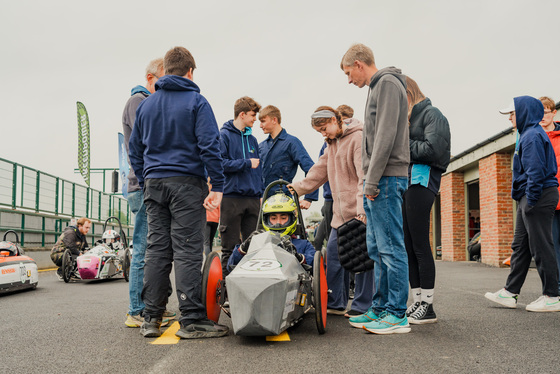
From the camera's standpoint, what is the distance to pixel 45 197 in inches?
669

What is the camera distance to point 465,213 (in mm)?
18734

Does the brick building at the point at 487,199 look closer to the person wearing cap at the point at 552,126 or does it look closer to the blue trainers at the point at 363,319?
the person wearing cap at the point at 552,126

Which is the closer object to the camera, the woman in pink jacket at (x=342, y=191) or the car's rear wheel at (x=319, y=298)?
the car's rear wheel at (x=319, y=298)

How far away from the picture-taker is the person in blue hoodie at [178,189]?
4145mm

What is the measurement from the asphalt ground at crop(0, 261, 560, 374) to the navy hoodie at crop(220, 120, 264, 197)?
1.62 metres

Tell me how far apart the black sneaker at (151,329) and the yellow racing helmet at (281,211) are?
1519 millimetres

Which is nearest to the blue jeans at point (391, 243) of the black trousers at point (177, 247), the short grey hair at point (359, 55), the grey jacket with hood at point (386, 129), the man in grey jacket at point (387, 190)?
the man in grey jacket at point (387, 190)

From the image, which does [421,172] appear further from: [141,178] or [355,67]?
[141,178]

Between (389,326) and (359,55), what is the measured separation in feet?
7.61

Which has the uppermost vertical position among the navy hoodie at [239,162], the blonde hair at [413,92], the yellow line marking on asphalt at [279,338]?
the blonde hair at [413,92]

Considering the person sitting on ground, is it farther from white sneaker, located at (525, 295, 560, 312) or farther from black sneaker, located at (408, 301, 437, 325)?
white sneaker, located at (525, 295, 560, 312)

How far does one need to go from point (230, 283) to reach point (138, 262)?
139 cm

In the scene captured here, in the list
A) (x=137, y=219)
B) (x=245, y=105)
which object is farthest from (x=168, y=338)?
(x=245, y=105)

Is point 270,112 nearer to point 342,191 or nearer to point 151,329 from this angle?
point 342,191
